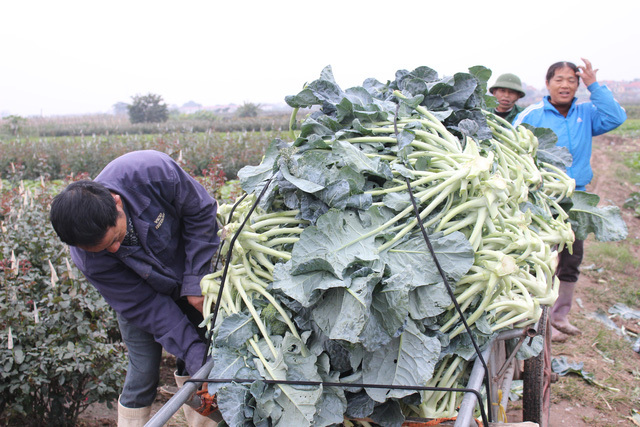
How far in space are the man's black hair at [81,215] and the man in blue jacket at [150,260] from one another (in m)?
0.07

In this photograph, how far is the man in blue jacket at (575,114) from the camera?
4.03 m

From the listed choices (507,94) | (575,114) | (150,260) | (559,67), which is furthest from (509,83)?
(150,260)

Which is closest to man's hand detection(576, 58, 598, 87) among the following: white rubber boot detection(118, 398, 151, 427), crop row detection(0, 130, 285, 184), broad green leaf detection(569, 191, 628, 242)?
broad green leaf detection(569, 191, 628, 242)

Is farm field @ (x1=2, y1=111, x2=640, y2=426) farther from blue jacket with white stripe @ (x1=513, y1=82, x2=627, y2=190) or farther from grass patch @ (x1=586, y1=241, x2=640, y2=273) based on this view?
blue jacket with white stripe @ (x1=513, y1=82, x2=627, y2=190)

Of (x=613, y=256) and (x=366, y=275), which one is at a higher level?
(x=366, y=275)

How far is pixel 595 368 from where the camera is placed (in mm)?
3998

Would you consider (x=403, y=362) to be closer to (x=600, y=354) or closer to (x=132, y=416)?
(x=132, y=416)

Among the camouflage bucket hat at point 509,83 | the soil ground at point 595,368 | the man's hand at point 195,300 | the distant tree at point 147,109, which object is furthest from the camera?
the distant tree at point 147,109

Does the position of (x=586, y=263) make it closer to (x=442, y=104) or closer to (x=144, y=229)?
(x=442, y=104)

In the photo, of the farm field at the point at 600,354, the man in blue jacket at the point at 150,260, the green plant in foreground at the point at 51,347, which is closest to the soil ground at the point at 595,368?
the farm field at the point at 600,354

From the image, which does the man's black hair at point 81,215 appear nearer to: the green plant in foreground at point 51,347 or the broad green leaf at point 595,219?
the green plant in foreground at point 51,347

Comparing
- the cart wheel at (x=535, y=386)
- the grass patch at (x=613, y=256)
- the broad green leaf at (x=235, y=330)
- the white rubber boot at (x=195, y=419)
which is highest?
the broad green leaf at (x=235, y=330)

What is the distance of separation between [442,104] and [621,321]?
392 centimetres

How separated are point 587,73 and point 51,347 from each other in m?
4.76
